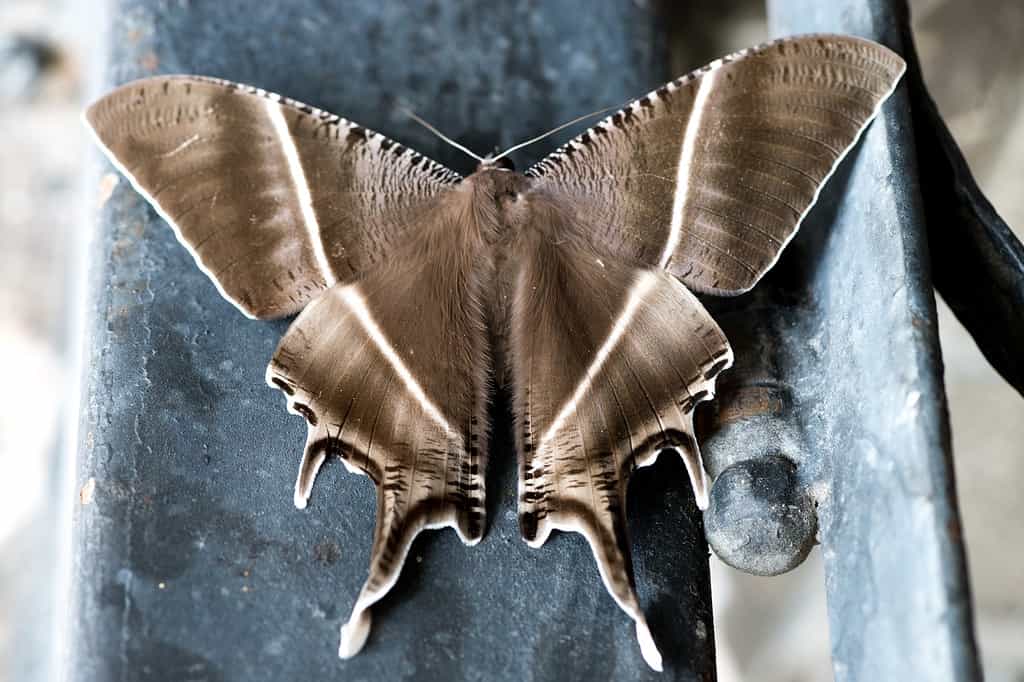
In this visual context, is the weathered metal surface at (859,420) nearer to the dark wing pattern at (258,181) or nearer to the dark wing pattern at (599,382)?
the dark wing pattern at (599,382)

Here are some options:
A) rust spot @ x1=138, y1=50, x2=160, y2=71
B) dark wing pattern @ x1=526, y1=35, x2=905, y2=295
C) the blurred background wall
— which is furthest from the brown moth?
the blurred background wall

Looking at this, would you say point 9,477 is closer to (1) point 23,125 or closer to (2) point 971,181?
(1) point 23,125

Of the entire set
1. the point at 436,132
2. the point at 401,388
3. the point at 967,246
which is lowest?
the point at 401,388

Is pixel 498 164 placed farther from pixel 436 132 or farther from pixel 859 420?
pixel 859 420

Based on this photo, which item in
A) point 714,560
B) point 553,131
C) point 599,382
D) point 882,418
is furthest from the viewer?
point 714,560

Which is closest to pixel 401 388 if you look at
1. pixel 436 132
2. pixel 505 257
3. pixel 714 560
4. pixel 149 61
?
pixel 505 257

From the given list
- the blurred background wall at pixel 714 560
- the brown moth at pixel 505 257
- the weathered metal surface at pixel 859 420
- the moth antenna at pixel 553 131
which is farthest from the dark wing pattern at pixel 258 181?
the weathered metal surface at pixel 859 420

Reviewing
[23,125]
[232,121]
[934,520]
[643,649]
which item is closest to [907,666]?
[934,520]

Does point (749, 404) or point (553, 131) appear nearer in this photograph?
point (749, 404)
